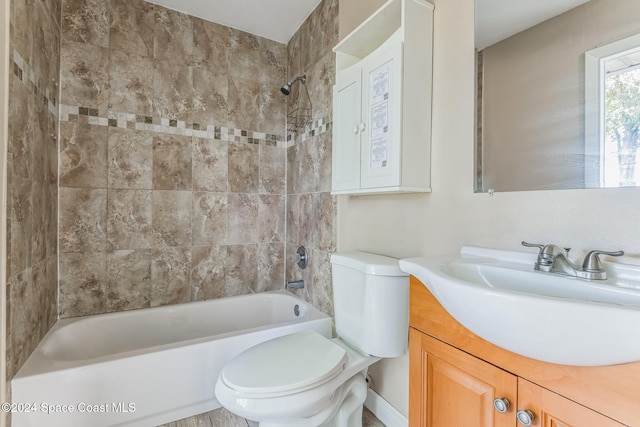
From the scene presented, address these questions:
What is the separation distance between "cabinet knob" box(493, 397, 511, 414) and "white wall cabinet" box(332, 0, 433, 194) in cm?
76

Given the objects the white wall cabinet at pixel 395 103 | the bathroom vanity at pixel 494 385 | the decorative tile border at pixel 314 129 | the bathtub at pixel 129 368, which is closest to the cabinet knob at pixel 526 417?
the bathroom vanity at pixel 494 385

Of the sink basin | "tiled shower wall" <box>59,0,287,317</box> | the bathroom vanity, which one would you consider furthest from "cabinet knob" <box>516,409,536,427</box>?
"tiled shower wall" <box>59,0,287,317</box>

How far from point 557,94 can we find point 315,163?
4.61ft

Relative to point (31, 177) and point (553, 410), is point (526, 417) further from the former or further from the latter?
point (31, 177)

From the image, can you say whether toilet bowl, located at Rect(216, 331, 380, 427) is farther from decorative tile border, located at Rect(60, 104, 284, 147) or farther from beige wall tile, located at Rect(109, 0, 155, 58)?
beige wall tile, located at Rect(109, 0, 155, 58)

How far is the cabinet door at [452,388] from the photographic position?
75 cm

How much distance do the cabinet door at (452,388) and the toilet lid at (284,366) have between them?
34 centimetres

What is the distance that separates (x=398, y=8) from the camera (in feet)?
4.20

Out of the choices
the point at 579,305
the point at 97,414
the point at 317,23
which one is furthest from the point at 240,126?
the point at 579,305

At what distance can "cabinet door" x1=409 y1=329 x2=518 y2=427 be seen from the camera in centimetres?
75

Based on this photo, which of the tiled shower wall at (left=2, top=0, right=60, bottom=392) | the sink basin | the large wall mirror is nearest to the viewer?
the sink basin

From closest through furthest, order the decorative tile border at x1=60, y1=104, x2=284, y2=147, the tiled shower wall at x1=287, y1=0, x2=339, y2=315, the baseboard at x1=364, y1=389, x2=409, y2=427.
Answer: the baseboard at x1=364, y1=389, x2=409, y2=427
the decorative tile border at x1=60, y1=104, x2=284, y2=147
the tiled shower wall at x1=287, y1=0, x2=339, y2=315

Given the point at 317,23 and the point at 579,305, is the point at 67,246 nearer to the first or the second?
the point at 317,23

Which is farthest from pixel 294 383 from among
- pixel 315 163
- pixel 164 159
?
pixel 164 159
